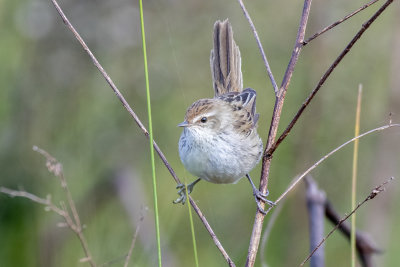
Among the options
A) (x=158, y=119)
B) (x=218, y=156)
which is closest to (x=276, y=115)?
(x=218, y=156)

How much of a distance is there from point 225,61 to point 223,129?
1.37 feet

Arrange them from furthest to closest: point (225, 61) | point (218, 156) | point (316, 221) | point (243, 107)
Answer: point (243, 107)
point (225, 61)
point (218, 156)
point (316, 221)

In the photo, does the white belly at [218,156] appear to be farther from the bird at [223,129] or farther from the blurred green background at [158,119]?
the blurred green background at [158,119]

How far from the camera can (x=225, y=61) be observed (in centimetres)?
316

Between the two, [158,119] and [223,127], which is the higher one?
[158,119]

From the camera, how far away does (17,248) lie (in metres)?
3.88

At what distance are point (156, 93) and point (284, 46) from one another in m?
1.13

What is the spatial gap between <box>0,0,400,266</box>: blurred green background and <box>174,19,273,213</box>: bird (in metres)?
0.96

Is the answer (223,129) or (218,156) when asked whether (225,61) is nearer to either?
(223,129)

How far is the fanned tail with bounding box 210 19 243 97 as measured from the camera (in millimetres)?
3062

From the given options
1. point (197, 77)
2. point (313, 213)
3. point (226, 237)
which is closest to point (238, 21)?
point (197, 77)

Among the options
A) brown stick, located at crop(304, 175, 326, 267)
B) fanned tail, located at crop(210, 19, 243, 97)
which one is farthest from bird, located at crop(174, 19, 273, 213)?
brown stick, located at crop(304, 175, 326, 267)

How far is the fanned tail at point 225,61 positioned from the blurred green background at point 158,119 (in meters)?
0.99

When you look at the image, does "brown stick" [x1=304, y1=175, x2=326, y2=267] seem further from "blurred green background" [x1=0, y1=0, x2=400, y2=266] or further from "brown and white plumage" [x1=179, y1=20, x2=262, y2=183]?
"blurred green background" [x1=0, y1=0, x2=400, y2=266]
